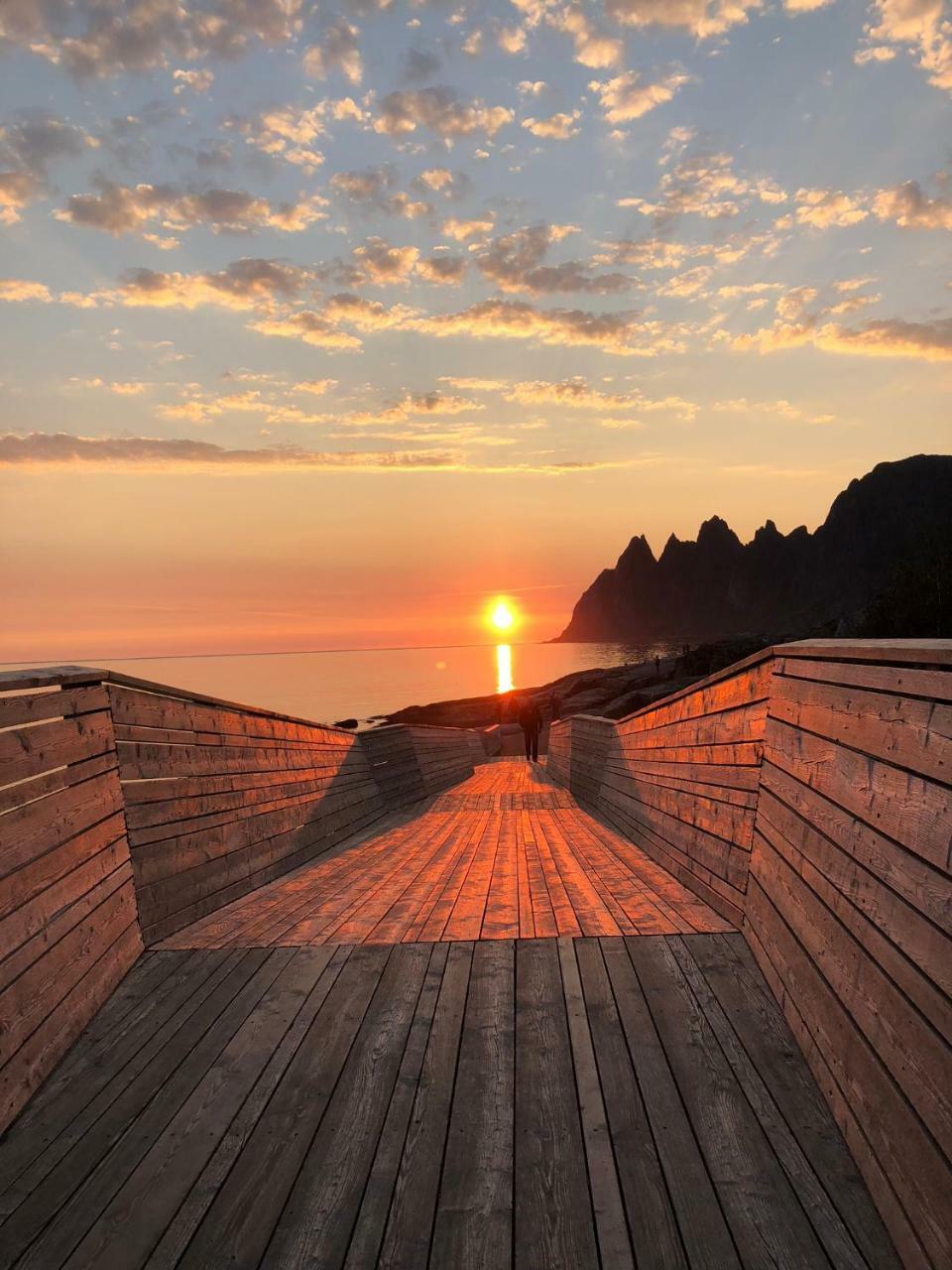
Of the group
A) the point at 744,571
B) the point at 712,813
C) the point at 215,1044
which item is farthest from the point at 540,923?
the point at 744,571

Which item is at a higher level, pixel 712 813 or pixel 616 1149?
pixel 712 813

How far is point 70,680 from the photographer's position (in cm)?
414

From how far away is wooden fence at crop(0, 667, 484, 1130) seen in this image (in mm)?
3432

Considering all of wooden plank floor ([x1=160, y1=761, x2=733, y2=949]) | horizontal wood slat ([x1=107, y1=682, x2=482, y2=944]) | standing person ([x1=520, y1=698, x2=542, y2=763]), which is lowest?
standing person ([x1=520, y1=698, x2=542, y2=763])

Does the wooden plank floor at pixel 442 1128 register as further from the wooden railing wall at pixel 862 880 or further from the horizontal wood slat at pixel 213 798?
the horizontal wood slat at pixel 213 798

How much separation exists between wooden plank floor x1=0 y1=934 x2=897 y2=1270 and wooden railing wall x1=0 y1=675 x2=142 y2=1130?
7.2 inches

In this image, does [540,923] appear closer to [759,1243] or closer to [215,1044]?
[215,1044]

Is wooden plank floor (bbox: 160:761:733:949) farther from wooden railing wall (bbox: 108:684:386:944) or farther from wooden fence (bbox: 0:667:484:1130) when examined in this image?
wooden fence (bbox: 0:667:484:1130)

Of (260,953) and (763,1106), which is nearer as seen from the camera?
(763,1106)

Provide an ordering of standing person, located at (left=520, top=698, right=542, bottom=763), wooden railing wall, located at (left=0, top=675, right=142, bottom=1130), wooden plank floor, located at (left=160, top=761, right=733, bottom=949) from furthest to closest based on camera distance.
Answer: standing person, located at (left=520, top=698, right=542, bottom=763) → wooden plank floor, located at (left=160, top=761, right=733, bottom=949) → wooden railing wall, located at (left=0, top=675, right=142, bottom=1130)

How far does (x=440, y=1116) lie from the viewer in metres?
2.98

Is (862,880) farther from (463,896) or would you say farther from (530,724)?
(530,724)

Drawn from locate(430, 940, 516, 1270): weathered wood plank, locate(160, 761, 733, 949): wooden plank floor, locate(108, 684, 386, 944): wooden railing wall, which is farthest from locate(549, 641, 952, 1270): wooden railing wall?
locate(108, 684, 386, 944): wooden railing wall

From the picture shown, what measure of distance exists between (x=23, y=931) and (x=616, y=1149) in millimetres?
2577
